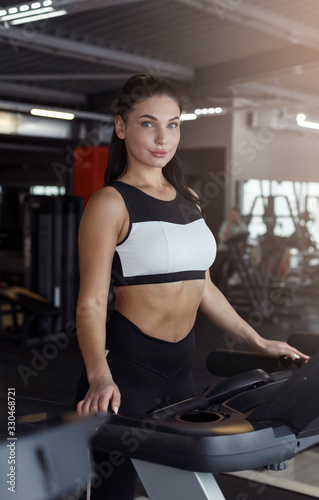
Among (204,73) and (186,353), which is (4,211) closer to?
(204,73)

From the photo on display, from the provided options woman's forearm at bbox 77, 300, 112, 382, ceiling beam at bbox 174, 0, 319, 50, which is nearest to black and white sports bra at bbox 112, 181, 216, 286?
woman's forearm at bbox 77, 300, 112, 382

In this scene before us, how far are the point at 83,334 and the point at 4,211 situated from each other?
942cm

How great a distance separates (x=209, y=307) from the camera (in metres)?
1.47

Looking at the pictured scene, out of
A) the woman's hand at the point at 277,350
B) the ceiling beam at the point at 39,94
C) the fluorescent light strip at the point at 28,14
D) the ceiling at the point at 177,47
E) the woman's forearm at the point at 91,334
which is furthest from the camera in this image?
the ceiling beam at the point at 39,94

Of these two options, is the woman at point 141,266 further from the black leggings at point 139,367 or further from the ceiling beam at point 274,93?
the ceiling beam at point 274,93

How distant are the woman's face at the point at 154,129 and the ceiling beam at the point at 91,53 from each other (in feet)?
15.8

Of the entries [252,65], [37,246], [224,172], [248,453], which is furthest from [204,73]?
[248,453]

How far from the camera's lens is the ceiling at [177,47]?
5.87m

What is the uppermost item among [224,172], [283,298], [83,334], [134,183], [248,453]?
[224,172]

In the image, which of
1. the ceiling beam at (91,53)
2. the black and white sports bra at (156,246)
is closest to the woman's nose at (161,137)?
the black and white sports bra at (156,246)

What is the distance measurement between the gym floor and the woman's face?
1.65 m

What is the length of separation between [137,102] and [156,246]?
294 millimetres

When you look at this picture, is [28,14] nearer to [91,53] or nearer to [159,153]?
[91,53]

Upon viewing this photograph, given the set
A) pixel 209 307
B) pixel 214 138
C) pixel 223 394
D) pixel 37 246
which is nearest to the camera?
pixel 223 394
